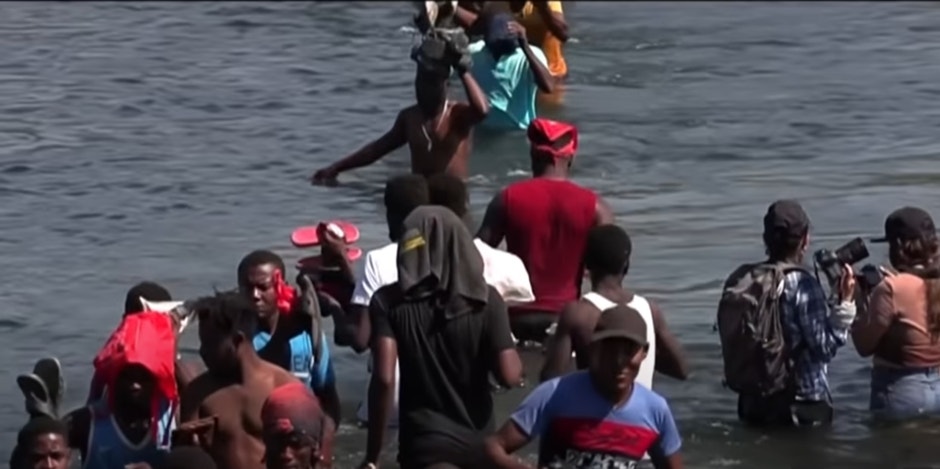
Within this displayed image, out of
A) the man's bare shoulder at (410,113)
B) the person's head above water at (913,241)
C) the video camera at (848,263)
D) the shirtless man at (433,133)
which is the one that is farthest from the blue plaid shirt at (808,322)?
the man's bare shoulder at (410,113)

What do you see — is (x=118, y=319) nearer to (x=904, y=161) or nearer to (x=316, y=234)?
(x=316, y=234)

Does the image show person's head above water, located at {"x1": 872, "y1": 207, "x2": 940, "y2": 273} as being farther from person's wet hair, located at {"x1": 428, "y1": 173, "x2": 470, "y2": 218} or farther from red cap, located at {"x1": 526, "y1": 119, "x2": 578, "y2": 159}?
person's wet hair, located at {"x1": 428, "y1": 173, "x2": 470, "y2": 218}

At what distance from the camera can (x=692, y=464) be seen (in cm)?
1066

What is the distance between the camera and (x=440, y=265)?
8.91 metres

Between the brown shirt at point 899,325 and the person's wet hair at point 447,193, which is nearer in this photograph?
the person's wet hair at point 447,193

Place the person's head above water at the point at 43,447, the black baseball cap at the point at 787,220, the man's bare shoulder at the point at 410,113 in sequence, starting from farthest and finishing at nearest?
the man's bare shoulder at the point at 410,113 → the black baseball cap at the point at 787,220 → the person's head above water at the point at 43,447

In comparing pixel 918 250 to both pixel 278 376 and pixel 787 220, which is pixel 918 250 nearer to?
pixel 787 220

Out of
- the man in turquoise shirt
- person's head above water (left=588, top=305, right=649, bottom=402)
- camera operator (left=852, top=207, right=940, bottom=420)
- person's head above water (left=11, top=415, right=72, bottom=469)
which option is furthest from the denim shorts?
the man in turquoise shirt

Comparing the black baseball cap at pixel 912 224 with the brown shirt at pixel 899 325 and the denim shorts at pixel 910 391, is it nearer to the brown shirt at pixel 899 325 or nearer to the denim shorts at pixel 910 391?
the brown shirt at pixel 899 325

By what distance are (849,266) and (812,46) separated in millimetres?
14356

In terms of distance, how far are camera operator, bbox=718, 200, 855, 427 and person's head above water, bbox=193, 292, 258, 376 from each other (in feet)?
9.15

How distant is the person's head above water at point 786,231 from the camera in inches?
403

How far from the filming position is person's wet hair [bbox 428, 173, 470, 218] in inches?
396

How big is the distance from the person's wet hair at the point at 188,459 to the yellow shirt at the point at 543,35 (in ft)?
39.0
